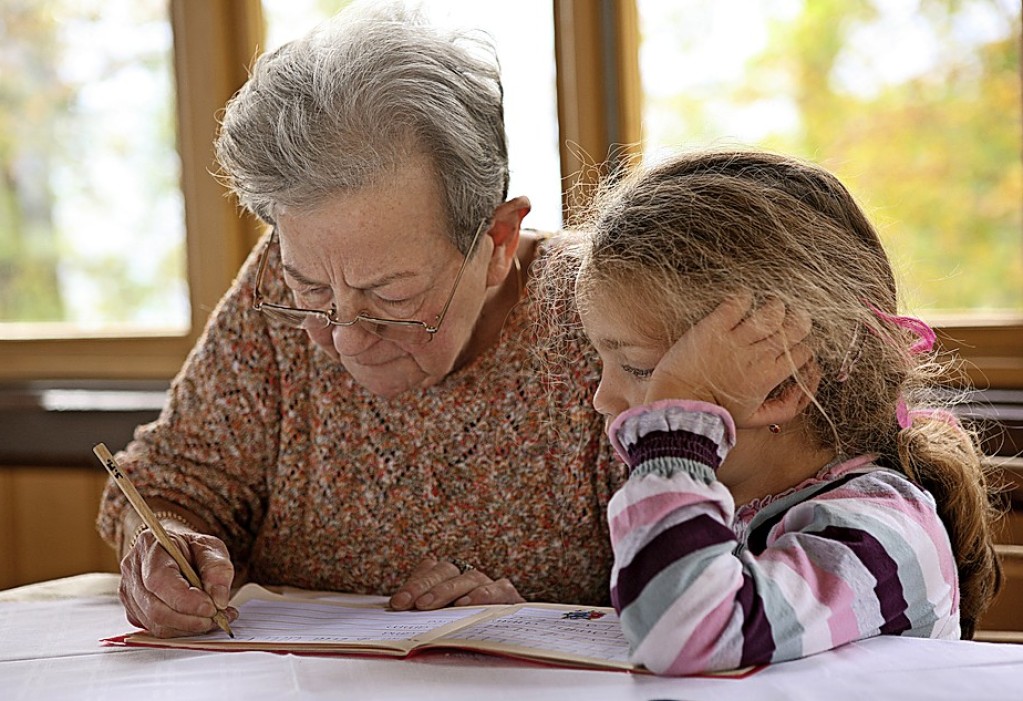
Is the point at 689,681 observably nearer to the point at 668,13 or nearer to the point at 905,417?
the point at 905,417

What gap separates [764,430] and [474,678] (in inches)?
15.1

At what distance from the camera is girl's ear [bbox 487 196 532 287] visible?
5.14 ft

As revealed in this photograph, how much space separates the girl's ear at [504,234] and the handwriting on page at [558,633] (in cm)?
49

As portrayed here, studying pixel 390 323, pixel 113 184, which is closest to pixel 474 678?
pixel 390 323

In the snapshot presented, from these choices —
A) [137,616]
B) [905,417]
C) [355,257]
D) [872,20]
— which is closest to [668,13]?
[872,20]

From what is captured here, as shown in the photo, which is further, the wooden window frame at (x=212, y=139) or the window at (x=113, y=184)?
the window at (x=113, y=184)

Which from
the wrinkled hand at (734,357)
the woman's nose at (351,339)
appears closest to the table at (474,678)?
the wrinkled hand at (734,357)

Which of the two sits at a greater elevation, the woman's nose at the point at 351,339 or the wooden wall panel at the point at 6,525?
the woman's nose at the point at 351,339

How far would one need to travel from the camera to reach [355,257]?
1.43 m

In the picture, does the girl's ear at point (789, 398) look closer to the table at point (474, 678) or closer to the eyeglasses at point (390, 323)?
the table at point (474, 678)

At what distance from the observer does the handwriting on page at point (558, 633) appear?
3.64 ft

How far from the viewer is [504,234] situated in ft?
5.19

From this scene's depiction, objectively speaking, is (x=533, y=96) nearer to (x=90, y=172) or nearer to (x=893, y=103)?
(x=893, y=103)

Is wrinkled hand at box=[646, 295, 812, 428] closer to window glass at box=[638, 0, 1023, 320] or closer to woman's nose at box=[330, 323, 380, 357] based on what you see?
woman's nose at box=[330, 323, 380, 357]
